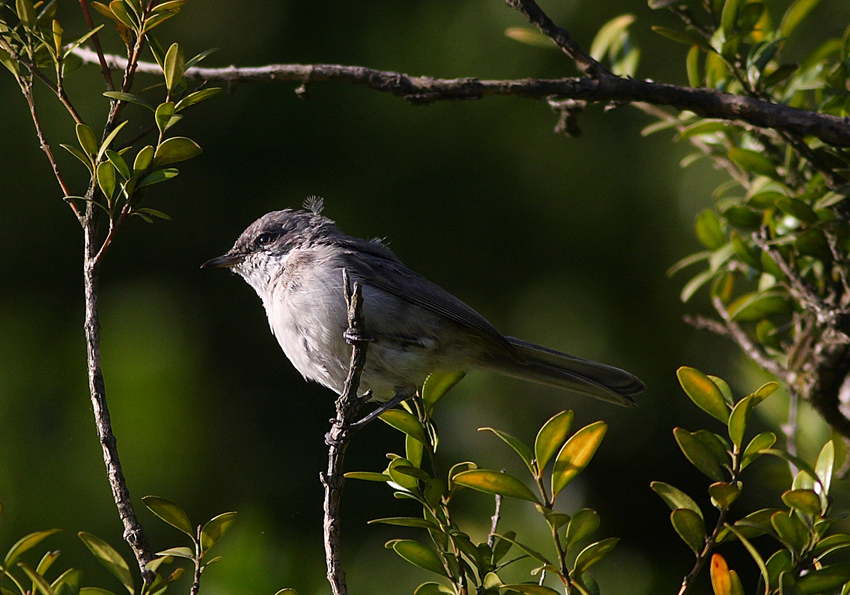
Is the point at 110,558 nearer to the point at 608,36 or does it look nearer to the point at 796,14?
the point at 608,36

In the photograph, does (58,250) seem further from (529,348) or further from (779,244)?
(779,244)

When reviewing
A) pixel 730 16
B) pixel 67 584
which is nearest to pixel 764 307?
pixel 730 16

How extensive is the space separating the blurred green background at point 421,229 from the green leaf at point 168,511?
2157 mm

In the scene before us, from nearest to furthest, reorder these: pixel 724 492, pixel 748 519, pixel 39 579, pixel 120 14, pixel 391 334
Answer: pixel 39 579
pixel 724 492
pixel 748 519
pixel 120 14
pixel 391 334

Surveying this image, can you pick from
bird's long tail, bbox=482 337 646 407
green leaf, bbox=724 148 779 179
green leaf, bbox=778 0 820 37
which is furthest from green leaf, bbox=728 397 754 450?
green leaf, bbox=778 0 820 37

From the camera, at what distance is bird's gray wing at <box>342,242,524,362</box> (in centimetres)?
295

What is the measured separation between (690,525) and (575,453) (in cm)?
22

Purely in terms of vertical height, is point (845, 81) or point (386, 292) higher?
point (845, 81)

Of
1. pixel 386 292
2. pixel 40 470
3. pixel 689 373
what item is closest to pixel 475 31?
pixel 386 292

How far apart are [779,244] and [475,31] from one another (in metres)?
2.58

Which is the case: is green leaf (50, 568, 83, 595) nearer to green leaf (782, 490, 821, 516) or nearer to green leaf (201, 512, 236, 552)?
green leaf (201, 512, 236, 552)

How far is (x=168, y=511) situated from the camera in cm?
149

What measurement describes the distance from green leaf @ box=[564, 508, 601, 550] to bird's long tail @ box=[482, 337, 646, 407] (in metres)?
1.47

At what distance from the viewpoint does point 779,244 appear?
7.84 ft
